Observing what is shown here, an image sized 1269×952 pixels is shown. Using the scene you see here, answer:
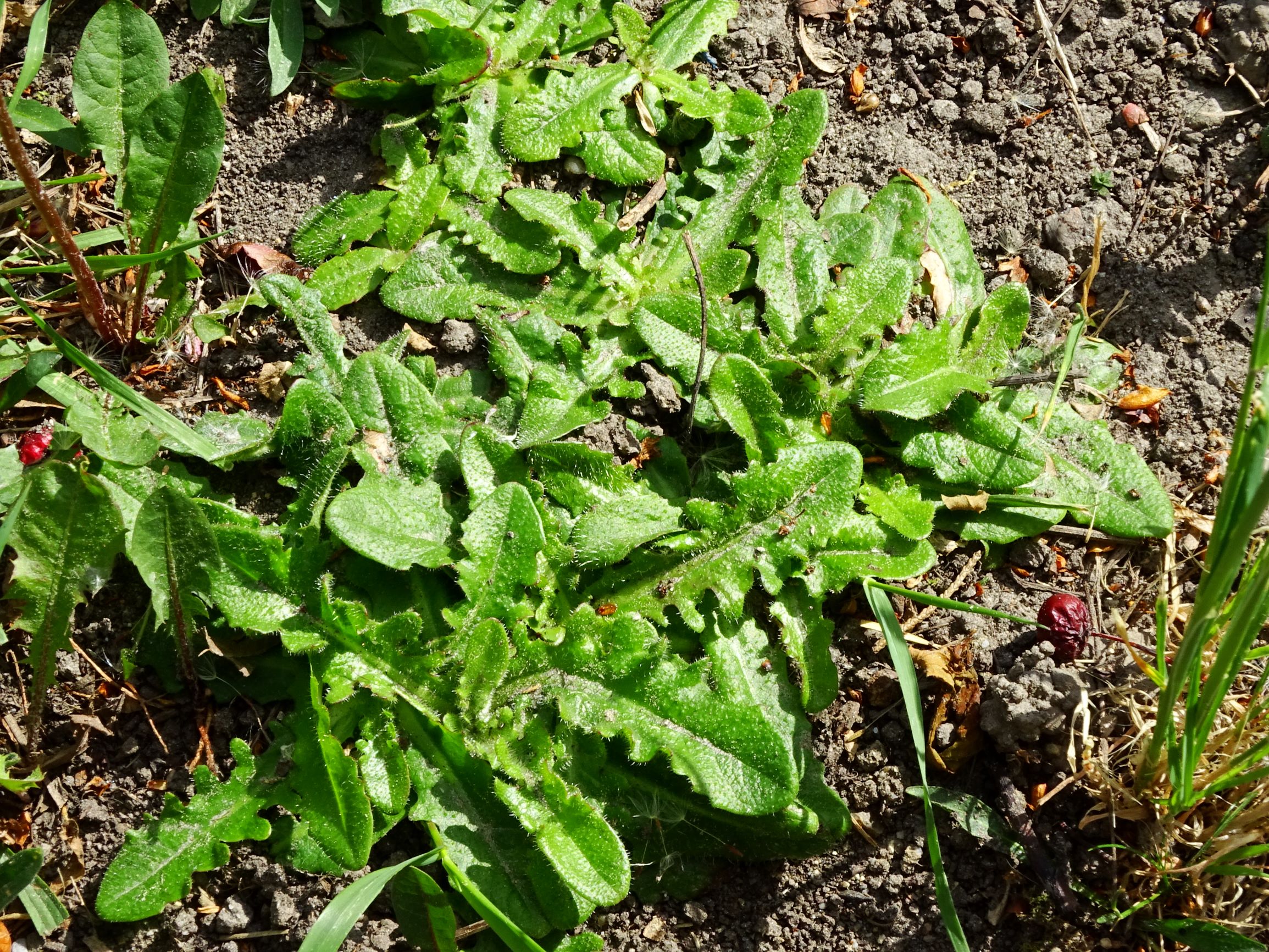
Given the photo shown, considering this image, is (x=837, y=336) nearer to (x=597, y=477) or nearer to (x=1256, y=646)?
(x=597, y=477)

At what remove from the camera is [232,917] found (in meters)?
2.57

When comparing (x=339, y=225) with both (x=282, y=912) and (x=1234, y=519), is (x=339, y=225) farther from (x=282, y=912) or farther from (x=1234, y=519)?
(x=1234, y=519)

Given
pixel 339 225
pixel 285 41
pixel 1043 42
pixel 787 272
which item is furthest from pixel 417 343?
pixel 1043 42

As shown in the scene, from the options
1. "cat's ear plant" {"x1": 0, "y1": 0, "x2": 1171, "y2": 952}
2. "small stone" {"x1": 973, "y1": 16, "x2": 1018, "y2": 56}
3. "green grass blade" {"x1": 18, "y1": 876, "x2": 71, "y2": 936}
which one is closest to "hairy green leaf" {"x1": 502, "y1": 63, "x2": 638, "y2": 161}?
"cat's ear plant" {"x1": 0, "y1": 0, "x2": 1171, "y2": 952}

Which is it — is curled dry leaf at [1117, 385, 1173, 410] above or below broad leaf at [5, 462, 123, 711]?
above

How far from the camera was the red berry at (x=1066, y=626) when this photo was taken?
9.29 feet

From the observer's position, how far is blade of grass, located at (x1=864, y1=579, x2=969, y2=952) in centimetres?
240

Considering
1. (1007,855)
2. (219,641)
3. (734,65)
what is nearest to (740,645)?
(1007,855)

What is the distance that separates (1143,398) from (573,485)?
1.81m

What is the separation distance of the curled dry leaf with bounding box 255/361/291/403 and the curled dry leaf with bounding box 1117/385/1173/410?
8.33 ft

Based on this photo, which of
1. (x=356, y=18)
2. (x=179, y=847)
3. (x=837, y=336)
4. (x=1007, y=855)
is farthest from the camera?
(x=356, y=18)

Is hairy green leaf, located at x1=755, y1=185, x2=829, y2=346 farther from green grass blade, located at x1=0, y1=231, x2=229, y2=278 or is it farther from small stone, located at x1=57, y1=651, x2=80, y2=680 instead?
small stone, located at x1=57, y1=651, x2=80, y2=680

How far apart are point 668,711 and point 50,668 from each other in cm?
159

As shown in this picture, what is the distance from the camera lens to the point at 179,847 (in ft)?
8.29
